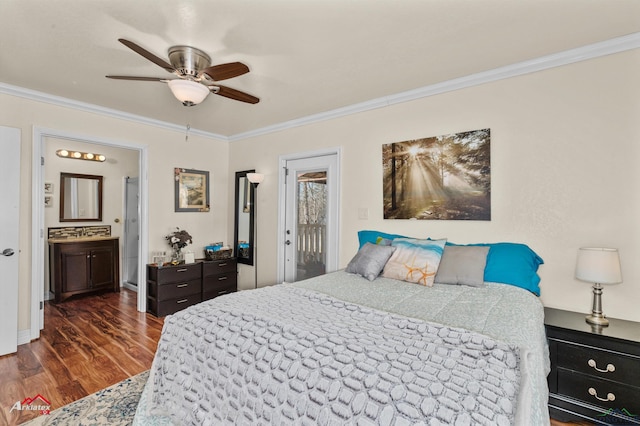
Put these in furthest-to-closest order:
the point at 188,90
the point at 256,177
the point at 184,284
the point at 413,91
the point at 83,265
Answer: the point at 83,265
the point at 256,177
the point at 184,284
the point at 413,91
the point at 188,90

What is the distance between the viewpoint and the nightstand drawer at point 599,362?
5.71 feet

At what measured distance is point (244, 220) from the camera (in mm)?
4672

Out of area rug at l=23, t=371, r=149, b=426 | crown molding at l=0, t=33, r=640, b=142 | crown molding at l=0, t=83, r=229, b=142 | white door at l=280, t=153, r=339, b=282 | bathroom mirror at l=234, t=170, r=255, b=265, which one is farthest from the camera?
bathroom mirror at l=234, t=170, r=255, b=265

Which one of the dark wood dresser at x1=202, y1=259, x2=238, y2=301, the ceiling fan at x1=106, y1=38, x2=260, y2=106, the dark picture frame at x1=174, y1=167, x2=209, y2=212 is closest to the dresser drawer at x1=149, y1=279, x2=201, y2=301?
the dark wood dresser at x1=202, y1=259, x2=238, y2=301

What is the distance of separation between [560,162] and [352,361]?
2256 millimetres

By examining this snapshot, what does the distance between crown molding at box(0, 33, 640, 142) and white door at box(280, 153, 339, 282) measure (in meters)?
0.52

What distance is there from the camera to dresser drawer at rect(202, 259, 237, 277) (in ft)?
13.8

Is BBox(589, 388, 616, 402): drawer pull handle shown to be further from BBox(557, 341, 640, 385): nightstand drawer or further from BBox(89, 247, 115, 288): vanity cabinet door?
BBox(89, 247, 115, 288): vanity cabinet door

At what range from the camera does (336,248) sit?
360 centimetres

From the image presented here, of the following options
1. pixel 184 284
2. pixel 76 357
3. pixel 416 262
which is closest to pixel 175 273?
pixel 184 284

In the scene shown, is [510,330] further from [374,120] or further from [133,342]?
[133,342]

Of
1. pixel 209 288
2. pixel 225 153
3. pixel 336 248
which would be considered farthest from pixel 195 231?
pixel 336 248

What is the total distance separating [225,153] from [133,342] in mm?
2903

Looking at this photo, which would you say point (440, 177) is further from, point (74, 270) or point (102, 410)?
point (74, 270)
